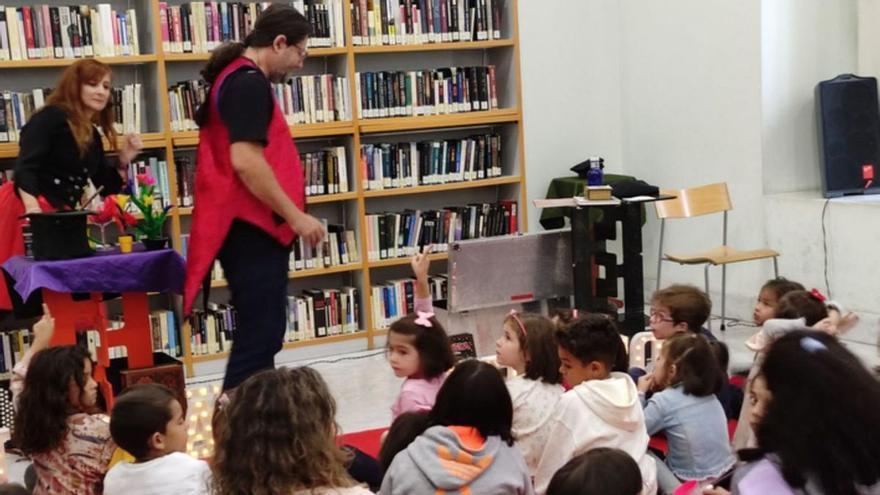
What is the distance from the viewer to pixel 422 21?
6543 mm

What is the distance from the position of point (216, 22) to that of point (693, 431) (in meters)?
3.76

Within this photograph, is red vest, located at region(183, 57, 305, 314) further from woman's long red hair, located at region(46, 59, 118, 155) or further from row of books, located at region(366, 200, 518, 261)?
row of books, located at region(366, 200, 518, 261)

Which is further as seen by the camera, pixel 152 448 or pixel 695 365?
pixel 695 365

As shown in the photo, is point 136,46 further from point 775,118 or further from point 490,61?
point 775,118

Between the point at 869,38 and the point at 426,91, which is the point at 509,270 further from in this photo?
the point at 869,38

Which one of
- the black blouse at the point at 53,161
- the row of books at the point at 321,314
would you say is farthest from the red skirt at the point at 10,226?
the row of books at the point at 321,314

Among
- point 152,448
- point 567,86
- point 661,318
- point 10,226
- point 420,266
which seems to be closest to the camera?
point 152,448

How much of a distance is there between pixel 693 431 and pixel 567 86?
4.14 m

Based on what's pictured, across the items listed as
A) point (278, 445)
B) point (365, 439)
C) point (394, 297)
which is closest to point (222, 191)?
point (278, 445)

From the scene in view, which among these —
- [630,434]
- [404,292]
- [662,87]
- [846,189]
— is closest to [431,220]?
[404,292]

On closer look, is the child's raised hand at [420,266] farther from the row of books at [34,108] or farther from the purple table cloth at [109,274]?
the row of books at [34,108]

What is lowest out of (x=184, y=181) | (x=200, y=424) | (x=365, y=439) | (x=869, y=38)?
(x=365, y=439)

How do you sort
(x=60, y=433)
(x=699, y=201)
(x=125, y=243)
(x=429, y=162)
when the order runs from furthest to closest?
(x=429, y=162)
(x=699, y=201)
(x=125, y=243)
(x=60, y=433)

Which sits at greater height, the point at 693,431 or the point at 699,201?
the point at 699,201
